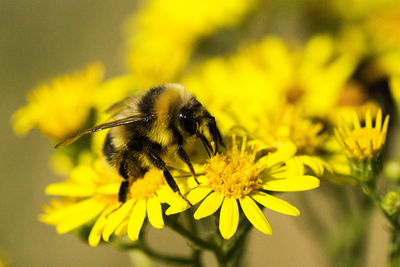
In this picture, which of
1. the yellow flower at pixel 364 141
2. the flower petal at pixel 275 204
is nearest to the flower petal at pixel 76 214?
the flower petal at pixel 275 204

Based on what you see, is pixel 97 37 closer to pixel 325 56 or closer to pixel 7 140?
pixel 7 140

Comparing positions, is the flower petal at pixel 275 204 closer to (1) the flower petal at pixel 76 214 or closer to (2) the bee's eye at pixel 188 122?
(2) the bee's eye at pixel 188 122

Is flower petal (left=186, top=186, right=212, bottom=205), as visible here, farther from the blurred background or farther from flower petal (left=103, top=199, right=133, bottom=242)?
the blurred background

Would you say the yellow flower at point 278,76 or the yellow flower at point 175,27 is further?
the yellow flower at point 175,27

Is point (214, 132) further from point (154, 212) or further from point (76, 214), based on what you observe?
point (76, 214)

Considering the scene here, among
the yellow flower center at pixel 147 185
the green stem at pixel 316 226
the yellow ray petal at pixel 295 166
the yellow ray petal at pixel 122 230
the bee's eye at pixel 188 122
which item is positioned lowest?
the green stem at pixel 316 226

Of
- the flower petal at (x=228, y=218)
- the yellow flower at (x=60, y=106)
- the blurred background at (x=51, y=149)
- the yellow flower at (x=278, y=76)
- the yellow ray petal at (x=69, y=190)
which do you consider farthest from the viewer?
the blurred background at (x=51, y=149)

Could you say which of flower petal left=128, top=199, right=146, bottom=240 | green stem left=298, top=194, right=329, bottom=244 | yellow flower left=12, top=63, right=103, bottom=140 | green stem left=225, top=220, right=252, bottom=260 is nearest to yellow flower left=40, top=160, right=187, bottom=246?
flower petal left=128, top=199, right=146, bottom=240

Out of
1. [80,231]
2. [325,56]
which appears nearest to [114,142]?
[80,231]
